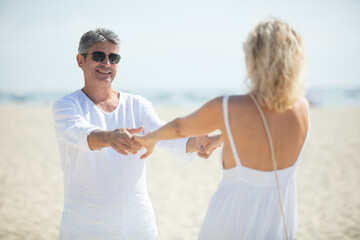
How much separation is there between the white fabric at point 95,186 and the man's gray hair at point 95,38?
49 centimetres

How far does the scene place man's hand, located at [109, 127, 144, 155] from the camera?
8.25 ft

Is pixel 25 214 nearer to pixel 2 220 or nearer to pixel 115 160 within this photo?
pixel 2 220

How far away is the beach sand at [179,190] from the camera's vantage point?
18.1ft

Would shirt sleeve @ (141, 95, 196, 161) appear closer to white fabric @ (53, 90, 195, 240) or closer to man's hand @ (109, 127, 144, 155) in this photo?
white fabric @ (53, 90, 195, 240)

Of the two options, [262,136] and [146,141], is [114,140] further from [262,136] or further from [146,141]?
[262,136]

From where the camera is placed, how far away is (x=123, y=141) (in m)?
2.53

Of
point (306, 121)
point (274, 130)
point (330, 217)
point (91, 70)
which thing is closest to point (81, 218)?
point (91, 70)

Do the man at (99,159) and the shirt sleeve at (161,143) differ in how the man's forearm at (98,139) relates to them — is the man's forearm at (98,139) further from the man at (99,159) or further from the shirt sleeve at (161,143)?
the shirt sleeve at (161,143)

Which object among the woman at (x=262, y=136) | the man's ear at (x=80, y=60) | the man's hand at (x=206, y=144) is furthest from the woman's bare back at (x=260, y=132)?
the man's ear at (x=80, y=60)

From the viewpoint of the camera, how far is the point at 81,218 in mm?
2648

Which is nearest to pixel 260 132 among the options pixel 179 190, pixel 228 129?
pixel 228 129

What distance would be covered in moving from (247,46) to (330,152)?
418 inches

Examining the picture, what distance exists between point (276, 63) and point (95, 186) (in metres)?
1.76

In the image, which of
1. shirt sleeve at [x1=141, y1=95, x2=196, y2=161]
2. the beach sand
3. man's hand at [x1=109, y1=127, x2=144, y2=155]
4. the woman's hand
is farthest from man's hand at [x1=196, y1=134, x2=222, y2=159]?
the beach sand
